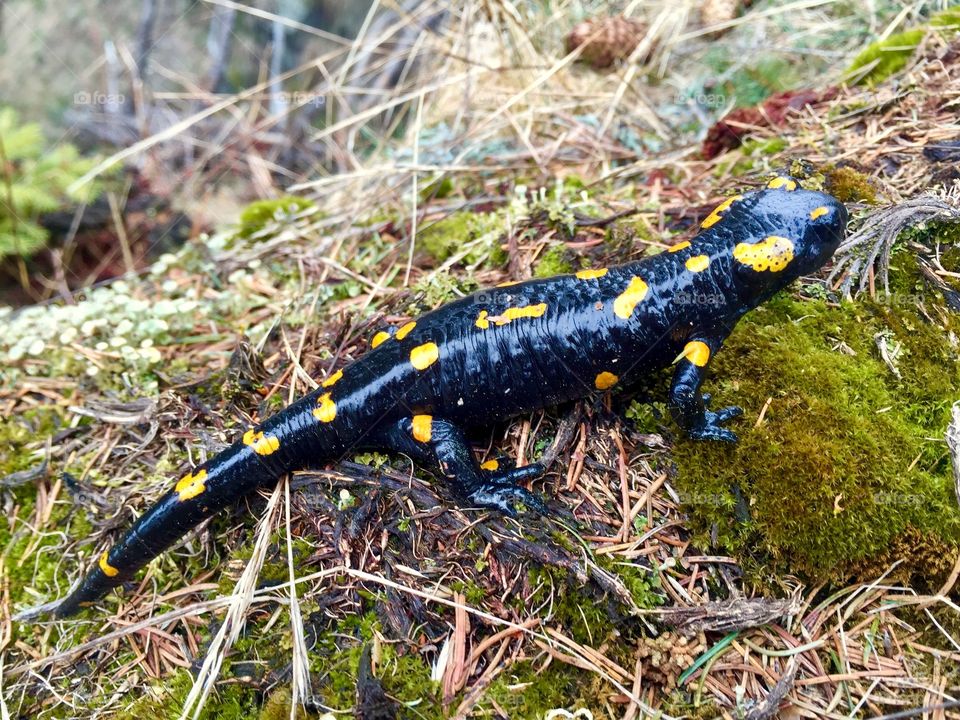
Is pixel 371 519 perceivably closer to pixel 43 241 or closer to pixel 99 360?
pixel 99 360

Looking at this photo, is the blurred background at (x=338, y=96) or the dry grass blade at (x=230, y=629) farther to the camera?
the blurred background at (x=338, y=96)

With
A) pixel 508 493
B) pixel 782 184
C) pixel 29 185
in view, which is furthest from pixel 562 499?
pixel 29 185

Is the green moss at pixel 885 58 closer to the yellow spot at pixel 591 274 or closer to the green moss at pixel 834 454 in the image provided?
the green moss at pixel 834 454

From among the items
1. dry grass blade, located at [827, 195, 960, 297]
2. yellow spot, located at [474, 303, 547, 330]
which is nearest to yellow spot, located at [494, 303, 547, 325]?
yellow spot, located at [474, 303, 547, 330]

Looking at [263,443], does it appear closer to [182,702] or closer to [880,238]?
[182,702]

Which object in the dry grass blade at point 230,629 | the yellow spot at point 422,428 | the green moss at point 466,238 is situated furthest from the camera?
the green moss at point 466,238

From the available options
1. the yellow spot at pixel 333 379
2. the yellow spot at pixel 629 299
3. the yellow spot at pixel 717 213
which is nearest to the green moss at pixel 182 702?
the yellow spot at pixel 333 379
